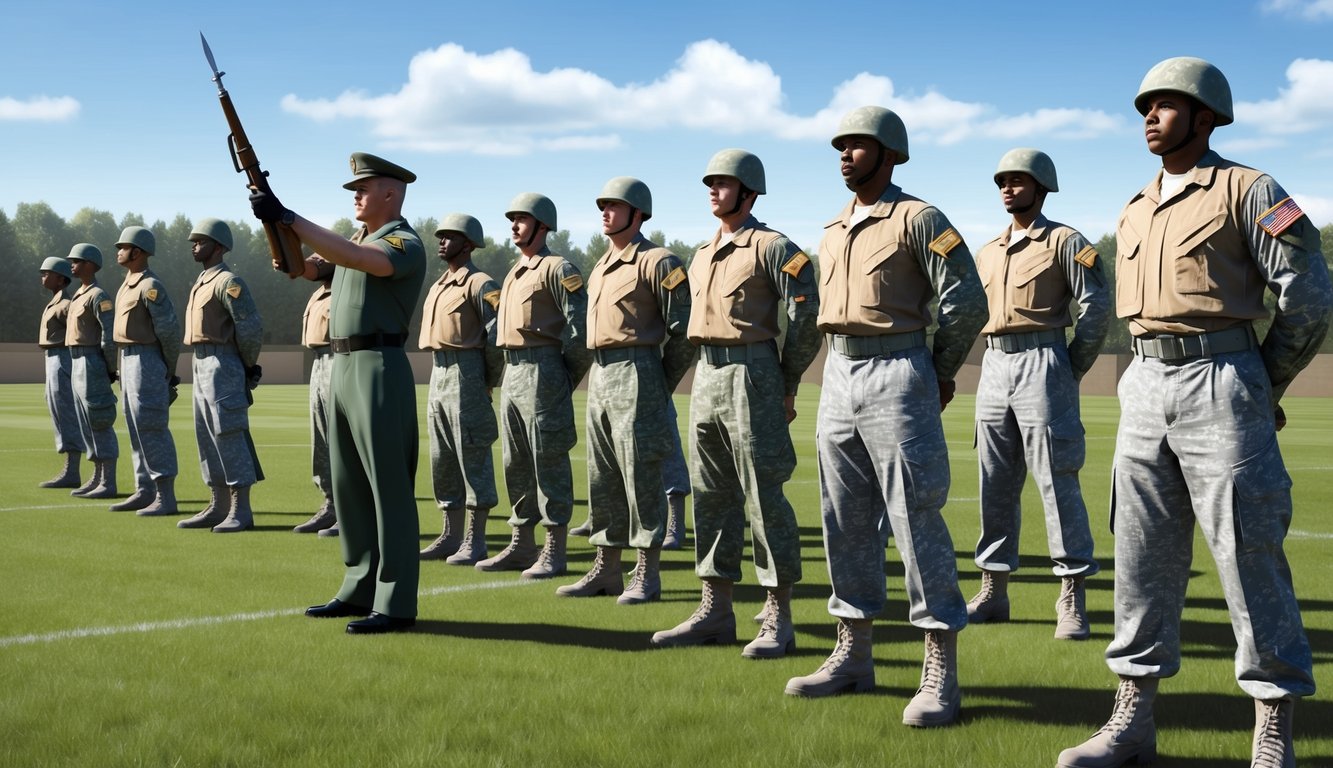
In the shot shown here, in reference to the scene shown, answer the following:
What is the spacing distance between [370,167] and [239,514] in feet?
17.7

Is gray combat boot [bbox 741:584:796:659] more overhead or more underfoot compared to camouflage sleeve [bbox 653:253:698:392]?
more underfoot

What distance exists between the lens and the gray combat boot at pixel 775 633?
665cm

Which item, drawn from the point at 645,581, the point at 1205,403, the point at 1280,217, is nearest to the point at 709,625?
the point at 645,581

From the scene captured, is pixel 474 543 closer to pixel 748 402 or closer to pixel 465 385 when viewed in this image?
pixel 465 385

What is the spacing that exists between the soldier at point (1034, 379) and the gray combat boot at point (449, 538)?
4.34 metres

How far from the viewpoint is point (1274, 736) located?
4.54 meters

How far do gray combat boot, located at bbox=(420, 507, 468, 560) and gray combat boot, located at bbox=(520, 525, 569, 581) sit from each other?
1.20m

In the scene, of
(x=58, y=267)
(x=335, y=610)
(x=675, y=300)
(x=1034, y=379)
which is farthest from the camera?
(x=58, y=267)

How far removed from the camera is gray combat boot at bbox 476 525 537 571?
9.68m

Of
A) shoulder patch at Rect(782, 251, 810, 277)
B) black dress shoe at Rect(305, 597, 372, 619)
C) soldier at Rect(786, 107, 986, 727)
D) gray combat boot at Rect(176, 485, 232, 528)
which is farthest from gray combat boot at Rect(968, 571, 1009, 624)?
gray combat boot at Rect(176, 485, 232, 528)

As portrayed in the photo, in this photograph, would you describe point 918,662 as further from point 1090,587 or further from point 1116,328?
point 1116,328

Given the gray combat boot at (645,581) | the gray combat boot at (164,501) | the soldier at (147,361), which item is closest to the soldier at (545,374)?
the gray combat boot at (645,581)

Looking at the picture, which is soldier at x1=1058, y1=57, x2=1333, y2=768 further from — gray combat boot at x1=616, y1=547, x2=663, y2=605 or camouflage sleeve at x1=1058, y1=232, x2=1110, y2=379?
gray combat boot at x1=616, y1=547, x2=663, y2=605

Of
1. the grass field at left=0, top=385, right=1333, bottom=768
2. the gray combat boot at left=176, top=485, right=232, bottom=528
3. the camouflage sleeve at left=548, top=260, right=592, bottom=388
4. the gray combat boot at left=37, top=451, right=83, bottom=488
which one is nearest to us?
the grass field at left=0, top=385, right=1333, bottom=768
